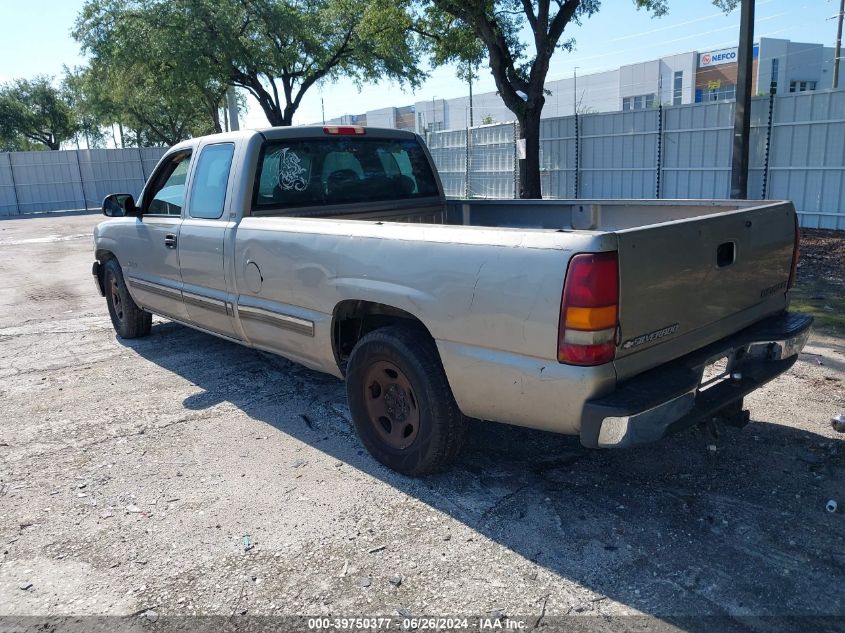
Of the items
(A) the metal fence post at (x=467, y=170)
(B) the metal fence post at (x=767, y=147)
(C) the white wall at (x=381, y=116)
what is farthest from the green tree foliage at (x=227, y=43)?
(C) the white wall at (x=381, y=116)

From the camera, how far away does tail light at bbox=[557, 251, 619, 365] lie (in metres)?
2.79

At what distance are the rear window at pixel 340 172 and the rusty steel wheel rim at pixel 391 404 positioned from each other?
1.65m

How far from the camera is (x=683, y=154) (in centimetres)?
1480

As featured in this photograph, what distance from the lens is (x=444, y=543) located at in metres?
3.21

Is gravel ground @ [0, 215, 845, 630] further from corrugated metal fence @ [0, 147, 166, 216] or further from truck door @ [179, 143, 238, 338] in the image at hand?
corrugated metal fence @ [0, 147, 166, 216]

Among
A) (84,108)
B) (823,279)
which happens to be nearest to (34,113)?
(84,108)

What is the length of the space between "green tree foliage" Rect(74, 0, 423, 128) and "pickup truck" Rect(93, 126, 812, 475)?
14964 millimetres

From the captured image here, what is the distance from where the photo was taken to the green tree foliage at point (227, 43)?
20.7 meters

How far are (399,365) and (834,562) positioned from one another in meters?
2.15

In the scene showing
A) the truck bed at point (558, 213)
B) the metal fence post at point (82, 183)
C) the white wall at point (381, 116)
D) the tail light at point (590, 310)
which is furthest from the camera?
the white wall at point (381, 116)

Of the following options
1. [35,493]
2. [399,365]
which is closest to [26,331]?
[35,493]

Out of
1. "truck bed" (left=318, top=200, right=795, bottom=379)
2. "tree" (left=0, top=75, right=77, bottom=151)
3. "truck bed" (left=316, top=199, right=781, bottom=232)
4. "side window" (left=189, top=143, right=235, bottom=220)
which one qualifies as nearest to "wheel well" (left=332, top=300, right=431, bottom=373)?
"truck bed" (left=318, top=200, right=795, bottom=379)

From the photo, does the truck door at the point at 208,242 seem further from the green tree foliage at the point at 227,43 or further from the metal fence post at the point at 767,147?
the green tree foliage at the point at 227,43

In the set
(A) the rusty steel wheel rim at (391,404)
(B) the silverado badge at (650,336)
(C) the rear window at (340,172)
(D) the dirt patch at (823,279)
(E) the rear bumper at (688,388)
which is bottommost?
(D) the dirt patch at (823,279)
